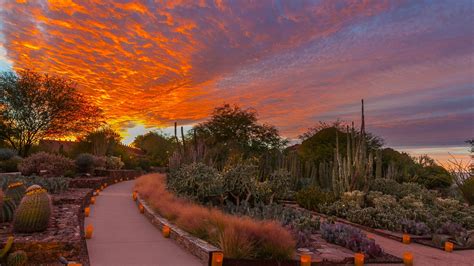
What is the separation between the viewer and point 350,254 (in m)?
7.63

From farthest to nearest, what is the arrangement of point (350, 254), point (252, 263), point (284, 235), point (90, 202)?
point (90, 202) < point (350, 254) < point (284, 235) < point (252, 263)

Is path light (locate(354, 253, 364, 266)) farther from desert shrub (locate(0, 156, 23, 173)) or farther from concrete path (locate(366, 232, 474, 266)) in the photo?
desert shrub (locate(0, 156, 23, 173))

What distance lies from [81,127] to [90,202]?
74.5 feet

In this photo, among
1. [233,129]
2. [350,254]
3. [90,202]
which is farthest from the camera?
[233,129]

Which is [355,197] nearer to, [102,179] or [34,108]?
[102,179]

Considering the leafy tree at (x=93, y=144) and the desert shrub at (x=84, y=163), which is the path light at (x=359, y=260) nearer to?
the desert shrub at (x=84, y=163)

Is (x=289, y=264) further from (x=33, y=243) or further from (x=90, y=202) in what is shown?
(x=90, y=202)

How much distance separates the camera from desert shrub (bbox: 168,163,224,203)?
42.9 feet

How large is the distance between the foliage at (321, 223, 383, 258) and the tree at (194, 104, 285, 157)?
2123 cm

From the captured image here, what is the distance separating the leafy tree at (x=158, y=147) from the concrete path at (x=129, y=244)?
3594 centimetres

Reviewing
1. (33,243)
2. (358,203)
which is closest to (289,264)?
(33,243)

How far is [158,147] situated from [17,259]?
5079 cm

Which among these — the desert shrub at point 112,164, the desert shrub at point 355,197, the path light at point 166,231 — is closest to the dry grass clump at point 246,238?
the path light at point 166,231

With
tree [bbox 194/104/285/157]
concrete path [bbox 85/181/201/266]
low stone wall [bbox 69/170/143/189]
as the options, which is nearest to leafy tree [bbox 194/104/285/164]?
tree [bbox 194/104/285/157]
